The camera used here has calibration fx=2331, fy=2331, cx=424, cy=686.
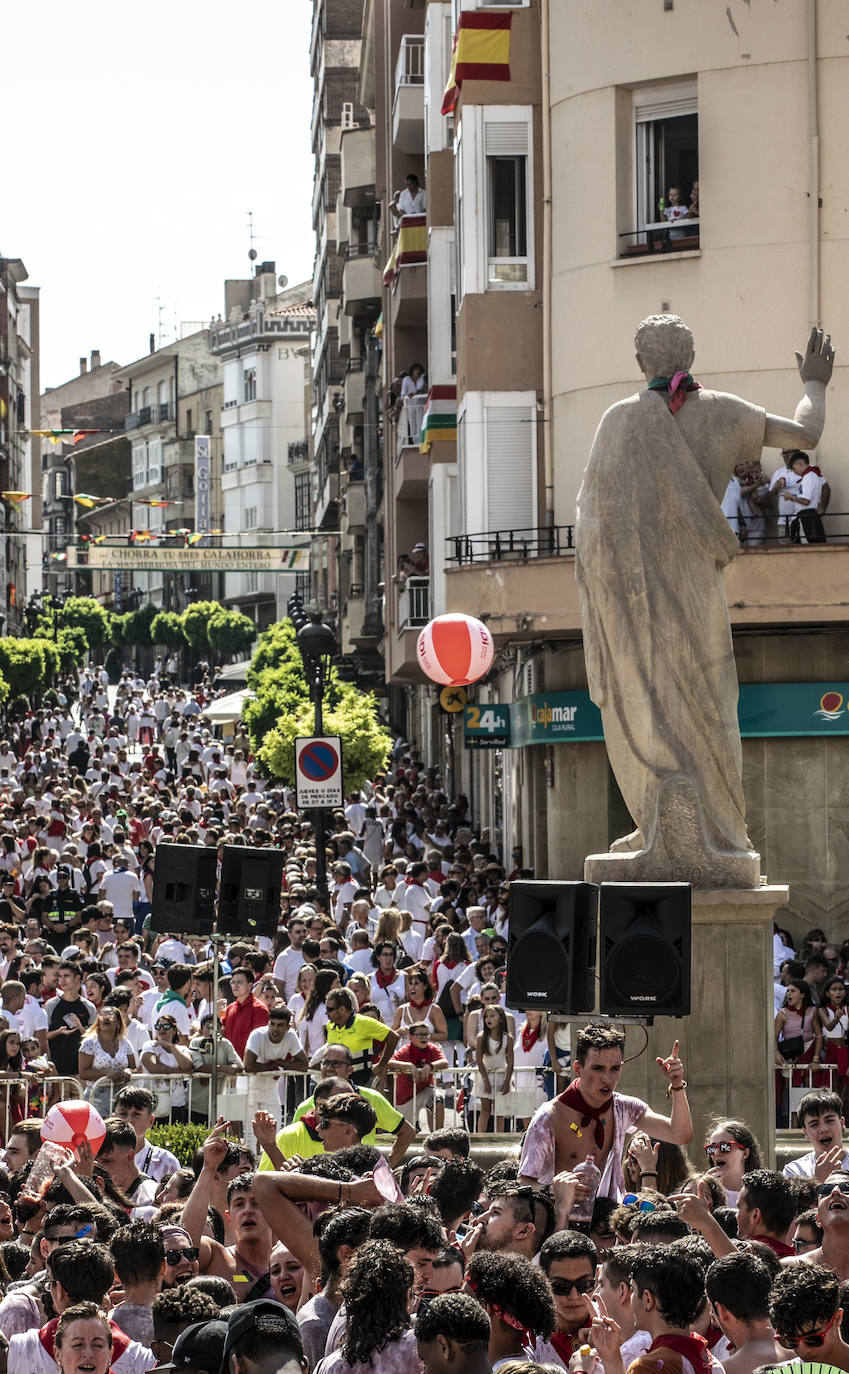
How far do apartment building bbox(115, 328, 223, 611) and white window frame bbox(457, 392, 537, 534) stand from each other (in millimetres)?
116154

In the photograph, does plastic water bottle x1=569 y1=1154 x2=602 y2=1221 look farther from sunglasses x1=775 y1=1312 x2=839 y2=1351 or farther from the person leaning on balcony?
the person leaning on balcony

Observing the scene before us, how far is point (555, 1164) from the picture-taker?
8148 mm

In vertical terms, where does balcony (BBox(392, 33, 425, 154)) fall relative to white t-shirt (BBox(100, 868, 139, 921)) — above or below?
above

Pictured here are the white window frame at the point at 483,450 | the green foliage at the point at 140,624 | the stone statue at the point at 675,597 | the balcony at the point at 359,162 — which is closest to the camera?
the stone statue at the point at 675,597

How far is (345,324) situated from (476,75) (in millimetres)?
40707

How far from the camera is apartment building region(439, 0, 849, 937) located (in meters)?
22.4

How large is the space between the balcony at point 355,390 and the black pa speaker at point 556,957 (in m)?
52.8

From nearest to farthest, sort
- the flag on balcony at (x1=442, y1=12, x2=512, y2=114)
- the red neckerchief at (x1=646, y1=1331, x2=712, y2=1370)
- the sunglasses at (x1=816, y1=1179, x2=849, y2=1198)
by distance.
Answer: the red neckerchief at (x1=646, y1=1331, x2=712, y2=1370), the sunglasses at (x1=816, y1=1179, x2=849, y2=1198), the flag on balcony at (x1=442, y1=12, x2=512, y2=114)

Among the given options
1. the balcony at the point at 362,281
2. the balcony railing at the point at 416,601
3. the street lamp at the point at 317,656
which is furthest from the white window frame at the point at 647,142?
the balcony at the point at 362,281

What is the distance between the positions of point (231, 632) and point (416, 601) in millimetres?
89201

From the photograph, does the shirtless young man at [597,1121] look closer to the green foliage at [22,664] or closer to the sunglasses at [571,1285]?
the sunglasses at [571,1285]

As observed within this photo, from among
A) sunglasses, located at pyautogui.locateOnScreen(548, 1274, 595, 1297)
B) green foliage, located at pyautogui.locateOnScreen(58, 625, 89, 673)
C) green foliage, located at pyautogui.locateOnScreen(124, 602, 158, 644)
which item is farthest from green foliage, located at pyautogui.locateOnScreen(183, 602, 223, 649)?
sunglasses, located at pyautogui.locateOnScreen(548, 1274, 595, 1297)

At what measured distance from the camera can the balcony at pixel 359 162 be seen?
5488 cm

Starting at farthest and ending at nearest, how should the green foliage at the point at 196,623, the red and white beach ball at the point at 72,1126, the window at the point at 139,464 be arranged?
1. the window at the point at 139,464
2. the green foliage at the point at 196,623
3. the red and white beach ball at the point at 72,1126
